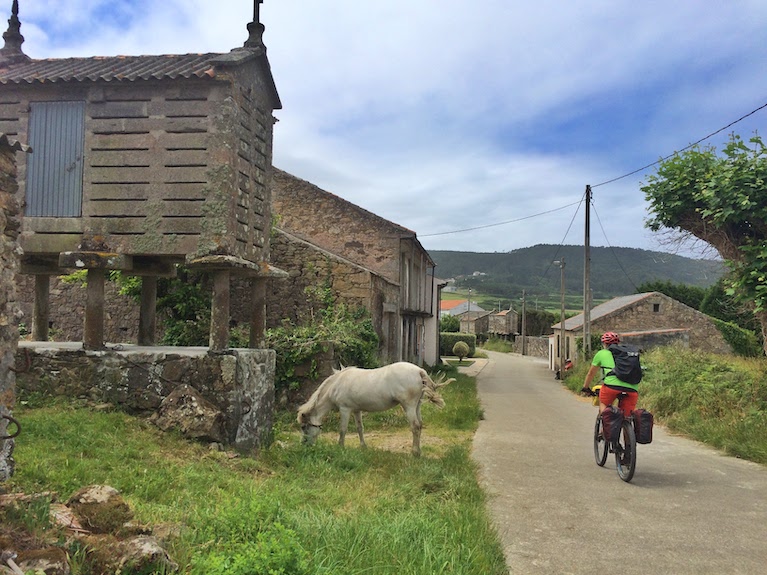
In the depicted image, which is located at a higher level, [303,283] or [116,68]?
[116,68]

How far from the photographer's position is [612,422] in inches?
303

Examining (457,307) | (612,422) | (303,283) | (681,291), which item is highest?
(681,291)

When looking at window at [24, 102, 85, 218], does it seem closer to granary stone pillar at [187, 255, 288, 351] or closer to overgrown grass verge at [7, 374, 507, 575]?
granary stone pillar at [187, 255, 288, 351]

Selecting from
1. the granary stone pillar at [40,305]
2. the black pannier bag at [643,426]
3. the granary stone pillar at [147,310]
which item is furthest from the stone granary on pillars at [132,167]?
the black pannier bag at [643,426]

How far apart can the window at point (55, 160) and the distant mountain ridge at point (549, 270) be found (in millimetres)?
124895

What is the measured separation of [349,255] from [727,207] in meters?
11.3

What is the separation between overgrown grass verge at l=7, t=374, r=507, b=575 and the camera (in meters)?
3.92

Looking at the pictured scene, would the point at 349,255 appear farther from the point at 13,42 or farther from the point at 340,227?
the point at 13,42

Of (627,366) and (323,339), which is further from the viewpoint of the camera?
(323,339)

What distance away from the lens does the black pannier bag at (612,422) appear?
764cm

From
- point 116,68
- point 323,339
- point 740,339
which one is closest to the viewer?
point 116,68

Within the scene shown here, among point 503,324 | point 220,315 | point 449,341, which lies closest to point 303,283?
point 220,315

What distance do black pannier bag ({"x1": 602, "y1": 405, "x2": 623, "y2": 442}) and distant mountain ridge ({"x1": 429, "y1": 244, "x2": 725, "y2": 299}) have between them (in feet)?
403

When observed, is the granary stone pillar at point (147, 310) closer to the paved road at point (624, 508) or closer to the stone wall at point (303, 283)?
the stone wall at point (303, 283)
